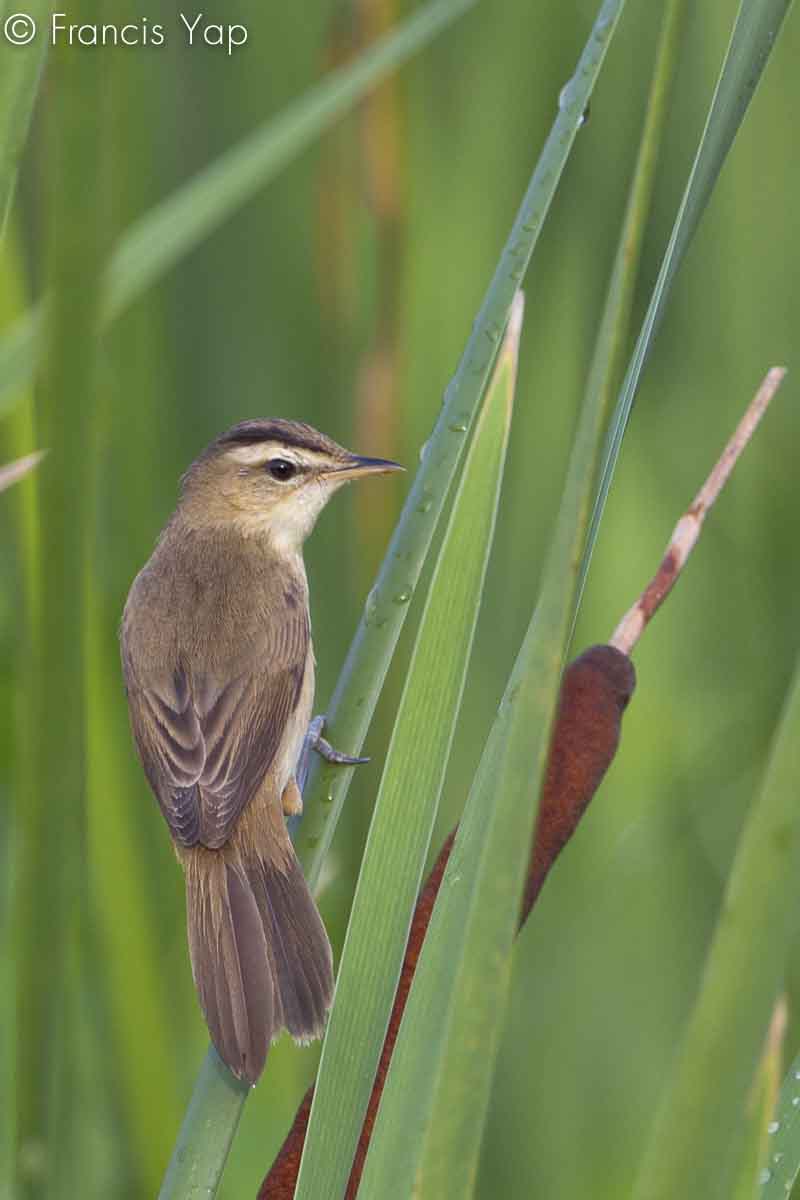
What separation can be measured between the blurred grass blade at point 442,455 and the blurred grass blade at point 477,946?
1.15ft

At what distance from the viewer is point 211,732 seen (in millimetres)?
2490

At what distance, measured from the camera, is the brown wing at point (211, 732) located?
238cm

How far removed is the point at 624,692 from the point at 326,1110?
552 mm

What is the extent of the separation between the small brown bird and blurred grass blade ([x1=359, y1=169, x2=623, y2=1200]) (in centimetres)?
51

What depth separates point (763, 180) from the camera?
10.4 ft

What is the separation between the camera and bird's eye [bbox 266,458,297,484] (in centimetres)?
299

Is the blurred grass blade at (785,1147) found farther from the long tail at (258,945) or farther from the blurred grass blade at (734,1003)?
the long tail at (258,945)

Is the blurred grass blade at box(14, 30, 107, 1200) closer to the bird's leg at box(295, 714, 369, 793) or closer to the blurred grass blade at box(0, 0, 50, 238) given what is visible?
the blurred grass blade at box(0, 0, 50, 238)

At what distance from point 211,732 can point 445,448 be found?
0.94 metres

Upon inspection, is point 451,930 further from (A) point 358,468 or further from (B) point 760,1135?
(A) point 358,468

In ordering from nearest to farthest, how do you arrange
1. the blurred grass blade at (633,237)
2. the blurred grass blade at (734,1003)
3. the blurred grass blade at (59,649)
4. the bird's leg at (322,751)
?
the blurred grass blade at (59,649), the blurred grass blade at (734,1003), the blurred grass blade at (633,237), the bird's leg at (322,751)

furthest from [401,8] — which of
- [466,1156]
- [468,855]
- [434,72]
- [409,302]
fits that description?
[466,1156]

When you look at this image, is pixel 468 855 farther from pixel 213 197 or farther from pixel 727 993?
pixel 213 197

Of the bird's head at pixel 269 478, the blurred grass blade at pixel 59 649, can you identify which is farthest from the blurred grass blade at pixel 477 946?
the bird's head at pixel 269 478
